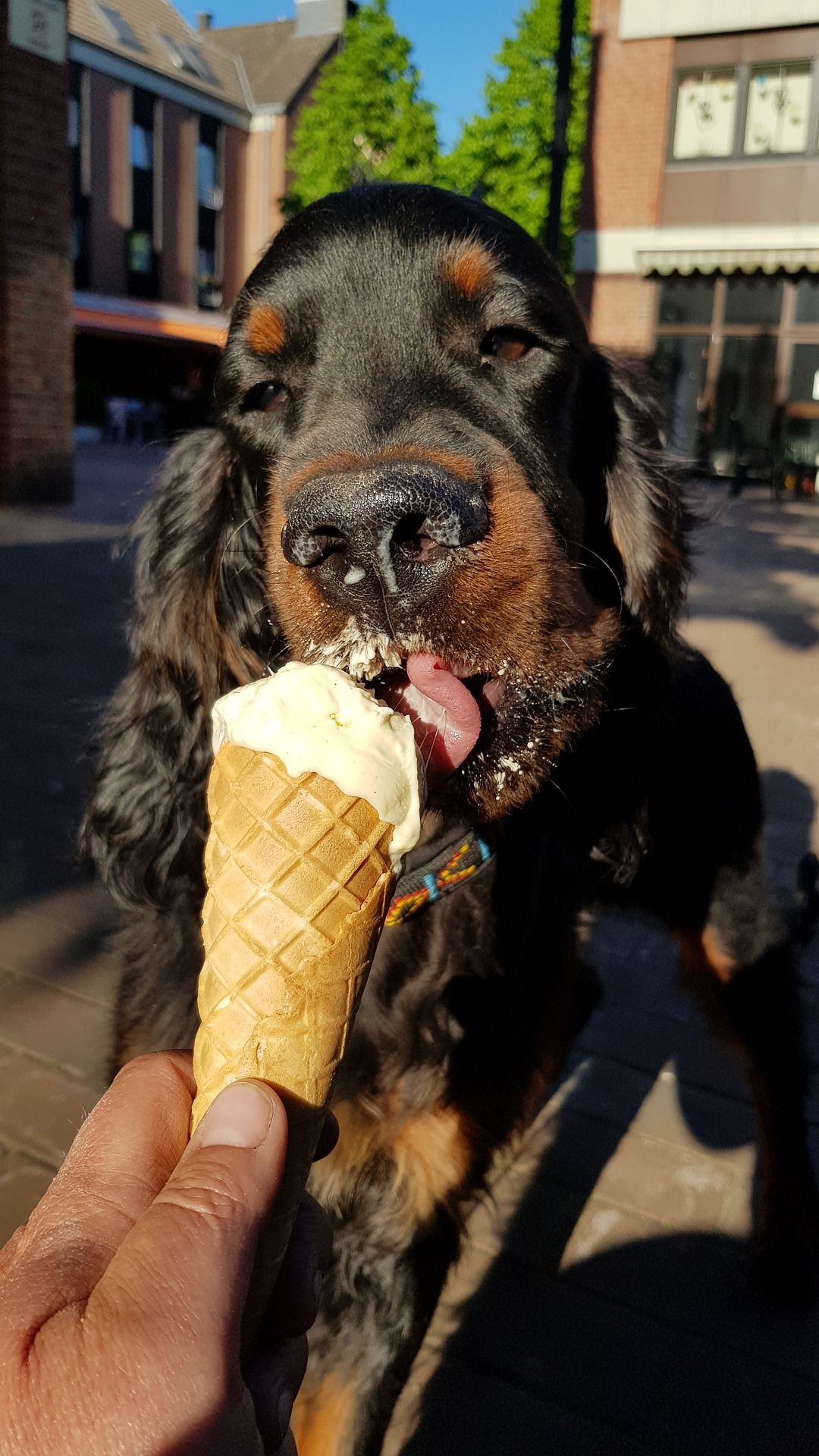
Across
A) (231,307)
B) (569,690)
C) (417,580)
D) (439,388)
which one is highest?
(231,307)

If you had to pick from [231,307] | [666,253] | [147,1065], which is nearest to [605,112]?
[666,253]

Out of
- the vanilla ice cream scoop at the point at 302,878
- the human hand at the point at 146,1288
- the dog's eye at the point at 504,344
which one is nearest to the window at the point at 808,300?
the dog's eye at the point at 504,344

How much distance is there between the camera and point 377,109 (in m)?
27.6

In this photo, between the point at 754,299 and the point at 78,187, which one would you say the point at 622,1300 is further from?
the point at 78,187

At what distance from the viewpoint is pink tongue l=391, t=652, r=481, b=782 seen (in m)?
1.44

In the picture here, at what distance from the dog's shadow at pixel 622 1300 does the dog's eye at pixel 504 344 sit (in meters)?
1.71

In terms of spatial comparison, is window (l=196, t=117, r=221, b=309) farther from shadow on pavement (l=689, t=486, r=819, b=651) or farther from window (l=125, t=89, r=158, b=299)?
shadow on pavement (l=689, t=486, r=819, b=651)

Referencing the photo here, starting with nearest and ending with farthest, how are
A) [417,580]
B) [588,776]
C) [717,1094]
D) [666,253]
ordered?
1. [417,580]
2. [588,776]
3. [717,1094]
4. [666,253]

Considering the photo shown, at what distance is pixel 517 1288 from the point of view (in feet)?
7.17

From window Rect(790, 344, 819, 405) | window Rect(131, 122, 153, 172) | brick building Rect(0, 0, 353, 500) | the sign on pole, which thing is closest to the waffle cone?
the sign on pole

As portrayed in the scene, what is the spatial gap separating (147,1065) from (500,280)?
1366 mm

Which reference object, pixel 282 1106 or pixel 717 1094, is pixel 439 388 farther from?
pixel 717 1094

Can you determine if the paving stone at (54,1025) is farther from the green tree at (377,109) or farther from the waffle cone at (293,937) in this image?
the green tree at (377,109)

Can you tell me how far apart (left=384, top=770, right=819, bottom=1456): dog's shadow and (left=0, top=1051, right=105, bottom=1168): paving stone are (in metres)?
0.93
